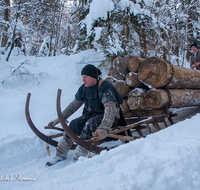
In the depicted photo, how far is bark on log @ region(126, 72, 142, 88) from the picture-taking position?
362 cm

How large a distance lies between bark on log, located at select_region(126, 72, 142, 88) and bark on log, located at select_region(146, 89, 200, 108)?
44 centimetres

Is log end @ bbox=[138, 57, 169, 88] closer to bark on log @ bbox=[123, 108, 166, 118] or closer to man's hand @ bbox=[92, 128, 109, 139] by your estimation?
bark on log @ bbox=[123, 108, 166, 118]

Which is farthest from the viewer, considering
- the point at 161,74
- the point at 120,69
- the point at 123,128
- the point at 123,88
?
the point at 120,69

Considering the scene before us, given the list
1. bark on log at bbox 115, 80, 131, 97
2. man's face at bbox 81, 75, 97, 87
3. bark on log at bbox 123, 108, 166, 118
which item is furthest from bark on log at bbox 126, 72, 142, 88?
man's face at bbox 81, 75, 97, 87

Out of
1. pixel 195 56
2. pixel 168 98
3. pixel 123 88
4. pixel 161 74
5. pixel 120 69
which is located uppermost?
pixel 195 56

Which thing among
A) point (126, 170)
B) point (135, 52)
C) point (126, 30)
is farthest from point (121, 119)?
point (126, 30)


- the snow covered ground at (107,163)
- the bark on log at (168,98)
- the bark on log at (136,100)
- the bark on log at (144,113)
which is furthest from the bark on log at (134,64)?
the snow covered ground at (107,163)

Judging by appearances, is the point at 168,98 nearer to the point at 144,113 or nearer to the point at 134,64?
the point at 144,113

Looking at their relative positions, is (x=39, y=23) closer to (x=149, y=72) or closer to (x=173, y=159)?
(x=149, y=72)

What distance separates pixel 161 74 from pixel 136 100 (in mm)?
741

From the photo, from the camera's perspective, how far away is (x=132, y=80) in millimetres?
3621

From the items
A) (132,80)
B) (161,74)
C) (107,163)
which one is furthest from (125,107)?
(107,163)

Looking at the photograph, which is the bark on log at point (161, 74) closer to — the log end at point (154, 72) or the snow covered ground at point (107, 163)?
the log end at point (154, 72)

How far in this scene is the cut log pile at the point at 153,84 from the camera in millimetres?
3180
